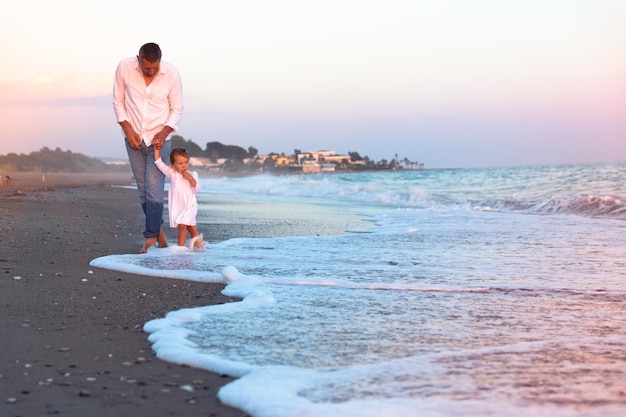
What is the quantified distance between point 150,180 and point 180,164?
1.13ft

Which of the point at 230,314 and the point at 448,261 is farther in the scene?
the point at 448,261

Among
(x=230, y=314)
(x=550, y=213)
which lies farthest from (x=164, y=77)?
(x=550, y=213)

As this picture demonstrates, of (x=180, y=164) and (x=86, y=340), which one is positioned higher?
(x=180, y=164)

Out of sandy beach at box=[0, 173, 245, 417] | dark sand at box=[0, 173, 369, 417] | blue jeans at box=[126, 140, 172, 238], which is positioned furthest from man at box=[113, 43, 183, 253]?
sandy beach at box=[0, 173, 245, 417]

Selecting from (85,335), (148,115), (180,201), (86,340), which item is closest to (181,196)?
(180,201)

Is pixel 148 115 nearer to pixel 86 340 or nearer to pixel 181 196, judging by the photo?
pixel 181 196

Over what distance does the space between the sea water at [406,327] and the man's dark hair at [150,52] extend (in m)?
1.79

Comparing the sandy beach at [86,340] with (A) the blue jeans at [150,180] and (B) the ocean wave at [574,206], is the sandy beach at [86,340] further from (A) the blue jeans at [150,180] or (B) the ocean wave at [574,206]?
(B) the ocean wave at [574,206]

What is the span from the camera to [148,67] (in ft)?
22.9

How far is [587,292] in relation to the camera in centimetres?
498

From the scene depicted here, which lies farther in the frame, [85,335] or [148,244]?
[148,244]

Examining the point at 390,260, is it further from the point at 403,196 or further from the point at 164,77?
the point at 403,196

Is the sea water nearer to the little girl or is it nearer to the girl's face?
the little girl

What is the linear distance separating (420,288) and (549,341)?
160 cm
